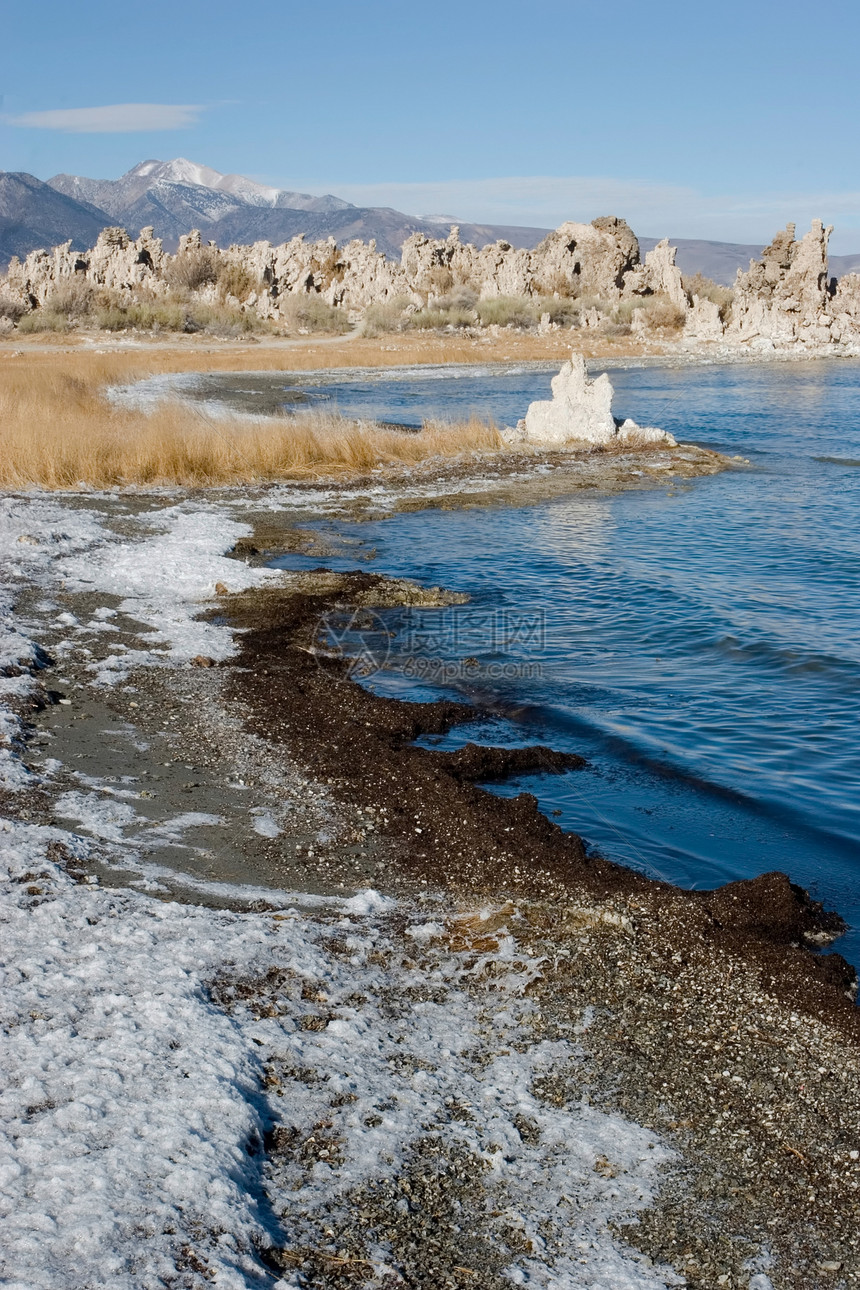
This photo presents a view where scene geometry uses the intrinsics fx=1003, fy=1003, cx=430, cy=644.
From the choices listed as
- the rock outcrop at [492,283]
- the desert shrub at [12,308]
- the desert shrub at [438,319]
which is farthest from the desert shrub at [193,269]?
the desert shrub at [438,319]

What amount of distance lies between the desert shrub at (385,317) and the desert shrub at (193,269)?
10379mm

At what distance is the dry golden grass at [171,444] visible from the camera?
15.3 meters

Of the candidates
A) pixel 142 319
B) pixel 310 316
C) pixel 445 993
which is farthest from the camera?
pixel 310 316

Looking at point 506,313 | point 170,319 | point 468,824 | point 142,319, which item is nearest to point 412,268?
point 506,313

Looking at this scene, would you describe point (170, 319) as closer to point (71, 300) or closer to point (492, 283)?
point (71, 300)

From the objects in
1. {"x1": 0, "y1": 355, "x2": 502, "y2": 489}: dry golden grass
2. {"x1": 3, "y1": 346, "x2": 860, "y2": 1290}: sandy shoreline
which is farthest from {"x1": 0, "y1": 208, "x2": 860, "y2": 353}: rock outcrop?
{"x1": 3, "y1": 346, "x2": 860, "y2": 1290}: sandy shoreline

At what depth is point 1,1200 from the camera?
8.12ft

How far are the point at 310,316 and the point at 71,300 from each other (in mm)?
13407

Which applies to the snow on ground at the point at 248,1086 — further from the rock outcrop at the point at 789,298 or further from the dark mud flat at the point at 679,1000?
the rock outcrop at the point at 789,298

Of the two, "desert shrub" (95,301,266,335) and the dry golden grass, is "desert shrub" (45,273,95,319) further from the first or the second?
the dry golden grass

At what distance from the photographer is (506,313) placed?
5956 centimetres

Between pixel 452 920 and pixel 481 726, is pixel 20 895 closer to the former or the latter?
pixel 452 920

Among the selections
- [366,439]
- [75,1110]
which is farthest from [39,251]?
[75,1110]

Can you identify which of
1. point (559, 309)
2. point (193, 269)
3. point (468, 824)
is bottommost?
point (468, 824)
